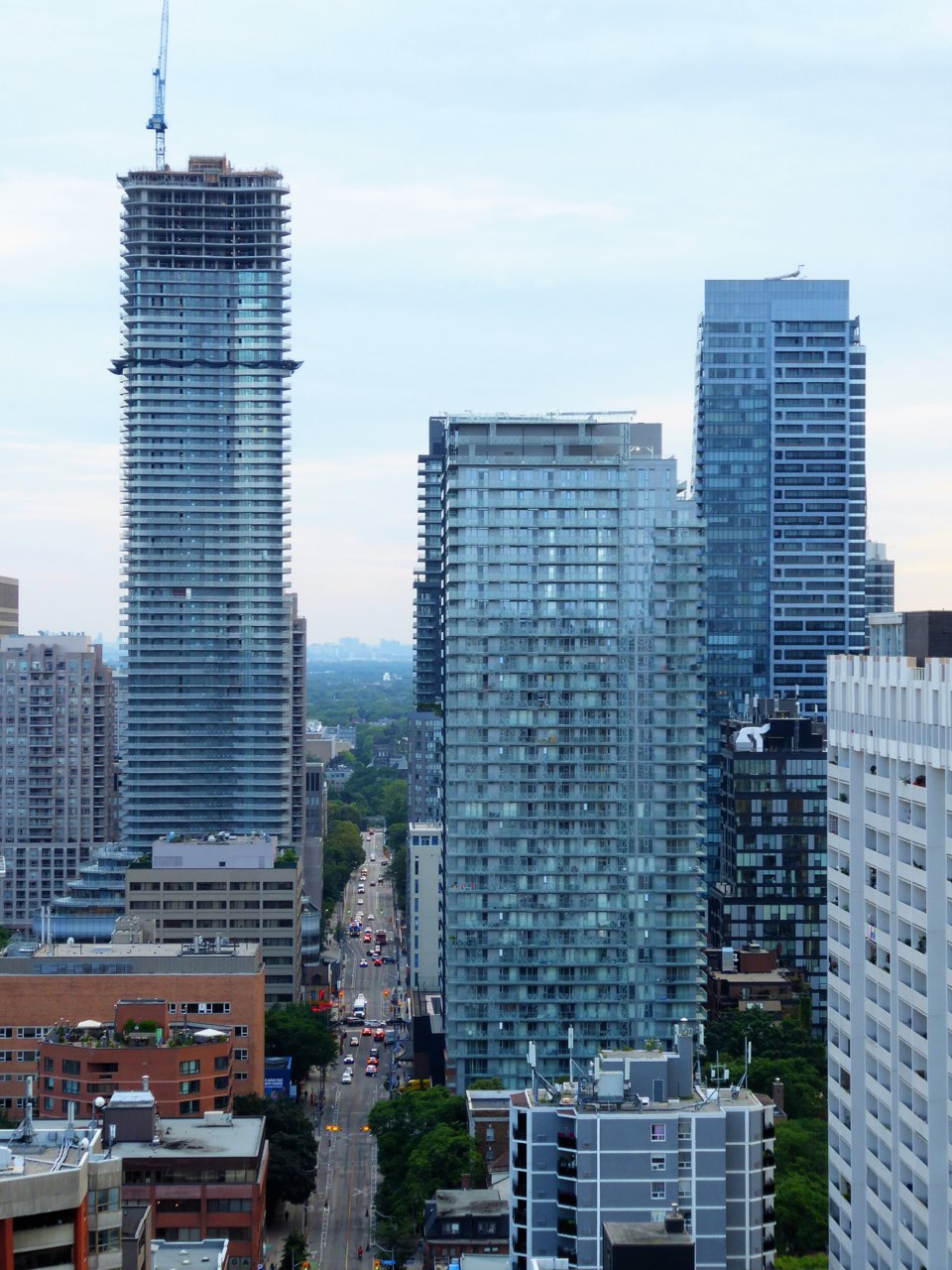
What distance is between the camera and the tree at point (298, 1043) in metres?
155

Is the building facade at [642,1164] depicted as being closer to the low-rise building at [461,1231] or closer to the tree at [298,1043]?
the low-rise building at [461,1231]

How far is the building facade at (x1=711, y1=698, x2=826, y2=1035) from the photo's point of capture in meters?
168

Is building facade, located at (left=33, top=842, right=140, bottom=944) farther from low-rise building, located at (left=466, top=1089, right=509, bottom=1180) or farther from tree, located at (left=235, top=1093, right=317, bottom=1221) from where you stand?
low-rise building, located at (left=466, top=1089, right=509, bottom=1180)

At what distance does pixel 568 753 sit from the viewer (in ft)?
447

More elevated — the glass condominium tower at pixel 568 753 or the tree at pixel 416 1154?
the glass condominium tower at pixel 568 753

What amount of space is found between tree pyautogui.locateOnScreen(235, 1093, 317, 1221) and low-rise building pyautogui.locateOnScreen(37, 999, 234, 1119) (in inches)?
141

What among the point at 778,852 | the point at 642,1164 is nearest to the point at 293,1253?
the point at 642,1164

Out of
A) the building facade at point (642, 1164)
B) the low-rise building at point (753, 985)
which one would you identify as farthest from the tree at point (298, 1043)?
the building facade at point (642, 1164)

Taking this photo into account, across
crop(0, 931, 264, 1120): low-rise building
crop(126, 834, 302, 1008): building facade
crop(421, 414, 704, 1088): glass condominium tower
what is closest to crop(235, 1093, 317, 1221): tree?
crop(0, 931, 264, 1120): low-rise building

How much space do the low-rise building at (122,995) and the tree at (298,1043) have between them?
63.0 ft

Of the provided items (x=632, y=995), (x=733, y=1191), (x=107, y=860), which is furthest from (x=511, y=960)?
(x=107, y=860)

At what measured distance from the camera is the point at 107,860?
196500mm

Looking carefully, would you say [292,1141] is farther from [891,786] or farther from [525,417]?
[891,786]

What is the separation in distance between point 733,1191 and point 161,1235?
113ft
